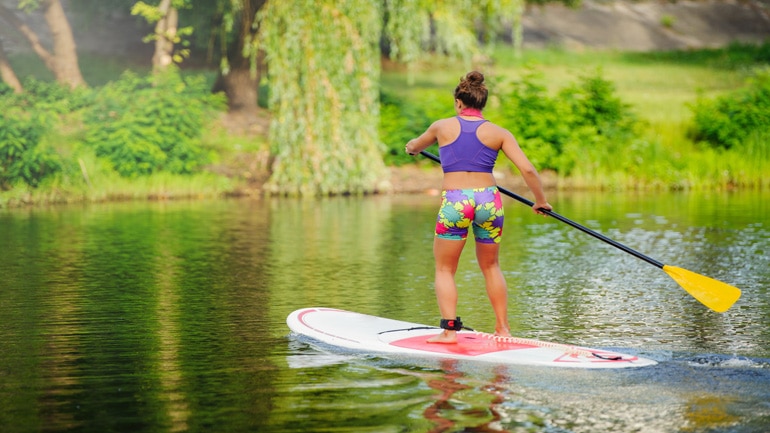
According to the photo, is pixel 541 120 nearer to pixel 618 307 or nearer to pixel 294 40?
pixel 294 40

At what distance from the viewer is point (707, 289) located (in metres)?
8.66

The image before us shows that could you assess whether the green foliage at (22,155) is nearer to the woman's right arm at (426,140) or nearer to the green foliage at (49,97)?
the green foliage at (49,97)

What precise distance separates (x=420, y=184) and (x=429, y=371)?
1787 cm

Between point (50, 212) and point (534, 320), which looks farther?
point (50, 212)

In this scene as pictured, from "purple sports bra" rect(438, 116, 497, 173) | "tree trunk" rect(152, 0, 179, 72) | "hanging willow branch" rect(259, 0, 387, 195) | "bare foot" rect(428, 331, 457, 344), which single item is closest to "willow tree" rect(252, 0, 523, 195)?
"hanging willow branch" rect(259, 0, 387, 195)

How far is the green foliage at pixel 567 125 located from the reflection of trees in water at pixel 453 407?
1873cm

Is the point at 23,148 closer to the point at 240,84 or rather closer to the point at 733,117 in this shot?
the point at 240,84

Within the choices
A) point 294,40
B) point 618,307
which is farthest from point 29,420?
point 294,40

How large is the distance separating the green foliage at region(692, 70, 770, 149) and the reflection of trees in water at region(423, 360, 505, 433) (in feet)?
68.8

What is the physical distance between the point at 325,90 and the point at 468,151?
1494cm

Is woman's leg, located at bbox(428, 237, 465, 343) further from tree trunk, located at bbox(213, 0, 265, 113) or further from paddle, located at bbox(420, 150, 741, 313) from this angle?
tree trunk, located at bbox(213, 0, 265, 113)

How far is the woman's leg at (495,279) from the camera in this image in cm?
826

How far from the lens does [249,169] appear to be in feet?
82.2

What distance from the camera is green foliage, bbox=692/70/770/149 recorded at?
2716cm
